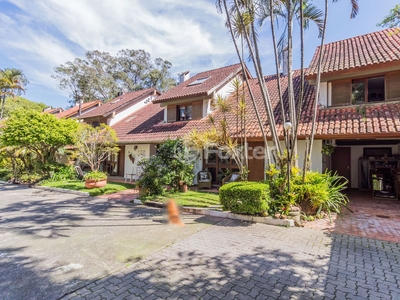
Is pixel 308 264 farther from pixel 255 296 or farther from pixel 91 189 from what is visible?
pixel 91 189

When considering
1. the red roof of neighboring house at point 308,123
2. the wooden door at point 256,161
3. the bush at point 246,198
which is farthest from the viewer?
the wooden door at point 256,161

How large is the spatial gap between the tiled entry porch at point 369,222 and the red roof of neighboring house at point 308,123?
111 inches

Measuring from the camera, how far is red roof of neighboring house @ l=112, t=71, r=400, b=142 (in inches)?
310

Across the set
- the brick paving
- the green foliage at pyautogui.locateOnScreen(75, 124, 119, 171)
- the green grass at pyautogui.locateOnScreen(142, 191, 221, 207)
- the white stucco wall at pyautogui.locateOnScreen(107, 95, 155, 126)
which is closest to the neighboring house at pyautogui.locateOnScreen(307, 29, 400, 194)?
the brick paving

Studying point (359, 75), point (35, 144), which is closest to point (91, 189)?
point (35, 144)

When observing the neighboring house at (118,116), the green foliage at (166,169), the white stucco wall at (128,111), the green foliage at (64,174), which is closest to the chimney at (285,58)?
the green foliage at (166,169)

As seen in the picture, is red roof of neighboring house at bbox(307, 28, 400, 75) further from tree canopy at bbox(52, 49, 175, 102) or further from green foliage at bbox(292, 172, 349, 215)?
tree canopy at bbox(52, 49, 175, 102)

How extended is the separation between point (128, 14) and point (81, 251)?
367 inches

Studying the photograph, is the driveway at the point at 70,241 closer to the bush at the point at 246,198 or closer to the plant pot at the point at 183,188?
the bush at the point at 246,198

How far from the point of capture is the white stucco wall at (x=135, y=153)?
47.6 feet

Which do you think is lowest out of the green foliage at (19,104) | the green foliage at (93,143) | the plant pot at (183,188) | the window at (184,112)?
the plant pot at (183,188)

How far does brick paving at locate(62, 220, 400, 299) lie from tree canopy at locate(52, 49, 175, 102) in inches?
1363

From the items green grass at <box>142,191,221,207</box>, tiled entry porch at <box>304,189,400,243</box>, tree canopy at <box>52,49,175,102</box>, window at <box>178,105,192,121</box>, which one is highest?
tree canopy at <box>52,49,175,102</box>

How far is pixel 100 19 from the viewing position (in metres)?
9.80
